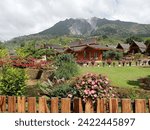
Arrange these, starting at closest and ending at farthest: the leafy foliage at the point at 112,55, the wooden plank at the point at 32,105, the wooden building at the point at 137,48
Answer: the wooden plank at the point at 32,105
the leafy foliage at the point at 112,55
the wooden building at the point at 137,48

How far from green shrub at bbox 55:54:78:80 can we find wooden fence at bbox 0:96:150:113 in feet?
48.3

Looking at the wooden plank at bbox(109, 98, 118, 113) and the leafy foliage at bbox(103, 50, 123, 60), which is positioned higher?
the leafy foliage at bbox(103, 50, 123, 60)

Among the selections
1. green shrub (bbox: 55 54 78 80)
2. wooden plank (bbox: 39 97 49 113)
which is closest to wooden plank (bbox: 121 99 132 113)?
wooden plank (bbox: 39 97 49 113)

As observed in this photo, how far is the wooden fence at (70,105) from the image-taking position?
6.44 m

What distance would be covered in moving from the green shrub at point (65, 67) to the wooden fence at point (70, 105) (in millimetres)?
14736

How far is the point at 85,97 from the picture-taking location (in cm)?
797

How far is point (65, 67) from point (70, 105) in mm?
16923

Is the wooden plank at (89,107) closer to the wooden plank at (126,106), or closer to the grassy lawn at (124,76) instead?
the wooden plank at (126,106)

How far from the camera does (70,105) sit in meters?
6.71

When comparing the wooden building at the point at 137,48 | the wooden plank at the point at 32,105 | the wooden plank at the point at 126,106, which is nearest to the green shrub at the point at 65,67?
the wooden plank at the point at 32,105

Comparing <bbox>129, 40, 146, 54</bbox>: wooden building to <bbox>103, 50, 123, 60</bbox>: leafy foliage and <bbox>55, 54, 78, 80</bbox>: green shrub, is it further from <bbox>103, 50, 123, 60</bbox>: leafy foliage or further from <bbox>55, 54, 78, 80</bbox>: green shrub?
<bbox>55, 54, 78, 80</bbox>: green shrub

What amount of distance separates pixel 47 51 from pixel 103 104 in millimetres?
58870

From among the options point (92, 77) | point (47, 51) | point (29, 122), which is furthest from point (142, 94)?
point (47, 51)

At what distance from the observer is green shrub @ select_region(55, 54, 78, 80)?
22517 millimetres
